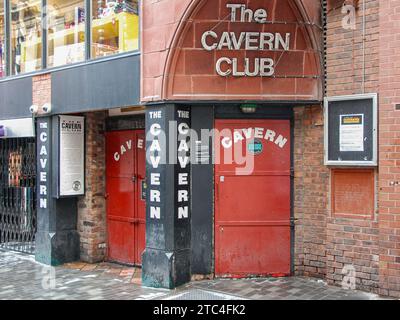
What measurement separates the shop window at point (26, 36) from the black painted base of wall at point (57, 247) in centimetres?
328

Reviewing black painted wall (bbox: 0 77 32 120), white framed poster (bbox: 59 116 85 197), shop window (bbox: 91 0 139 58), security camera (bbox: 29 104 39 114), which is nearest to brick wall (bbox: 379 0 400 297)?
shop window (bbox: 91 0 139 58)

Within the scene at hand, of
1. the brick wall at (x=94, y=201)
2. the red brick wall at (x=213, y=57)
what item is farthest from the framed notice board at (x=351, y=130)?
the brick wall at (x=94, y=201)

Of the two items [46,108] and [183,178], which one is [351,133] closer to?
[183,178]

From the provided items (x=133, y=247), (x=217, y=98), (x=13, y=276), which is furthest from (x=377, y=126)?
(x=13, y=276)

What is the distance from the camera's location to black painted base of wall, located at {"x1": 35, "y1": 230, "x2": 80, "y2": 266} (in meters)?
8.68

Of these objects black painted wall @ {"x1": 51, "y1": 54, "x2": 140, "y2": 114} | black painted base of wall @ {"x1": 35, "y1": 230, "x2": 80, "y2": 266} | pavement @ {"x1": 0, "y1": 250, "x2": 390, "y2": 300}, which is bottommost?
pavement @ {"x1": 0, "y1": 250, "x2": 390, "y2": 300}

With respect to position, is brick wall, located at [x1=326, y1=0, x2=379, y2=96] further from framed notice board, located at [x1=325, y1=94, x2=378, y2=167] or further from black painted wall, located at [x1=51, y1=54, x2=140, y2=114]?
black painted wall, located at [x1=51, y1=54, x2=140, y2=114]

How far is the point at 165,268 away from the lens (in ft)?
22.6

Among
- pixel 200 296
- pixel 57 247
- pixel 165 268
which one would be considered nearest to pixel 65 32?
pixel 57 247

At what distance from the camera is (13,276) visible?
7.98 m

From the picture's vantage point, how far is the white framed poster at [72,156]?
8.66 m

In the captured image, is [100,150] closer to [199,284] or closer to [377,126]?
[199,284]

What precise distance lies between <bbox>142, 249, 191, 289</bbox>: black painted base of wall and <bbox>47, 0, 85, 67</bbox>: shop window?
378cm

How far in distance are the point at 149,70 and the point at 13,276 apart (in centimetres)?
413
